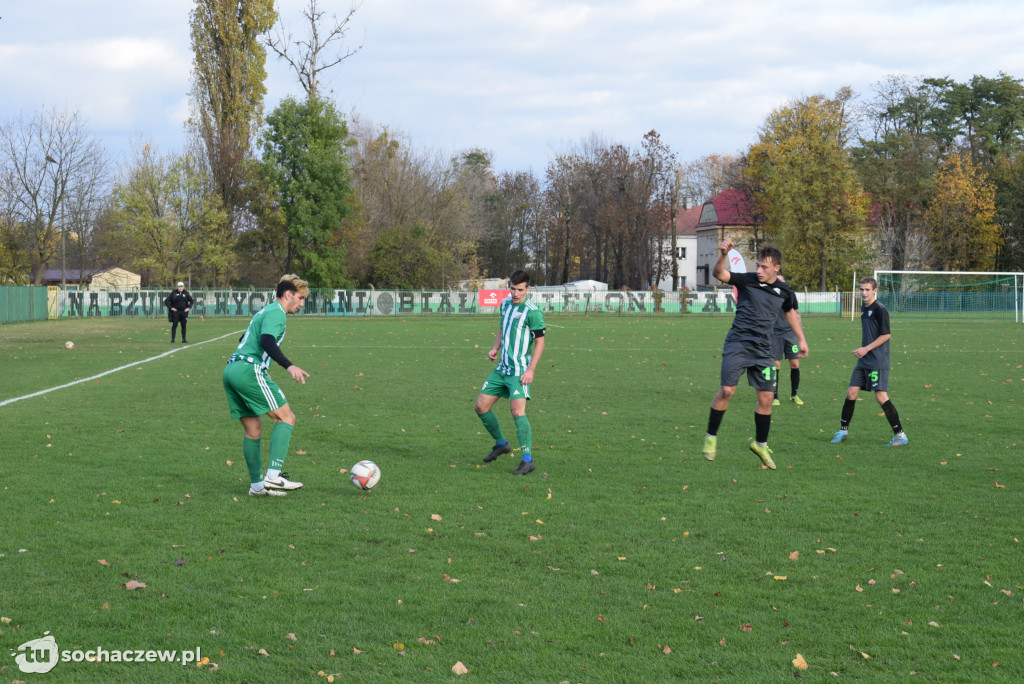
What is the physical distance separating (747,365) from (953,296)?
47.6 meters

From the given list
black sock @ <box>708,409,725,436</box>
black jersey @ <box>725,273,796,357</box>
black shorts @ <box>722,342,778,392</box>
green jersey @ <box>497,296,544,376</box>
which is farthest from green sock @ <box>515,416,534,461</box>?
black jersey @ <box>725,273,796,357</box>

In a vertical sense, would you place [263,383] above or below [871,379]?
above

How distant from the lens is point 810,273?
6062 centimetres

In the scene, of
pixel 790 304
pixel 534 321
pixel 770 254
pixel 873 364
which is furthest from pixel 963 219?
pixel 534 321

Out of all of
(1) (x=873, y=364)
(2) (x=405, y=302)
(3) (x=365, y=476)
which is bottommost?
(3) (x=365, y=476)

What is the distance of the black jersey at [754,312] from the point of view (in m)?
8.22

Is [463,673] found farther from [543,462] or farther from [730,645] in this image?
[543,462]

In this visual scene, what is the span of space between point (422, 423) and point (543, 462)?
9.36 ft

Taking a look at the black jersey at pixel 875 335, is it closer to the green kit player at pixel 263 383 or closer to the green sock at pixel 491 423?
the green sock at pixel 491 423

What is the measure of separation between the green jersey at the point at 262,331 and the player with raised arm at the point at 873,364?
6.49 meters

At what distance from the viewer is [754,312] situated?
324 inches

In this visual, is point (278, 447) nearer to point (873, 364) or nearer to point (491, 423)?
point (491, 423)

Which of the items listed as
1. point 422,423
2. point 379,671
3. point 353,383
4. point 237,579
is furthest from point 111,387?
point 379,671

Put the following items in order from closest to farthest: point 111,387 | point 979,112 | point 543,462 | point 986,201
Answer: point 543,462 < point 111,387 < point 986,201 < point 979,112
